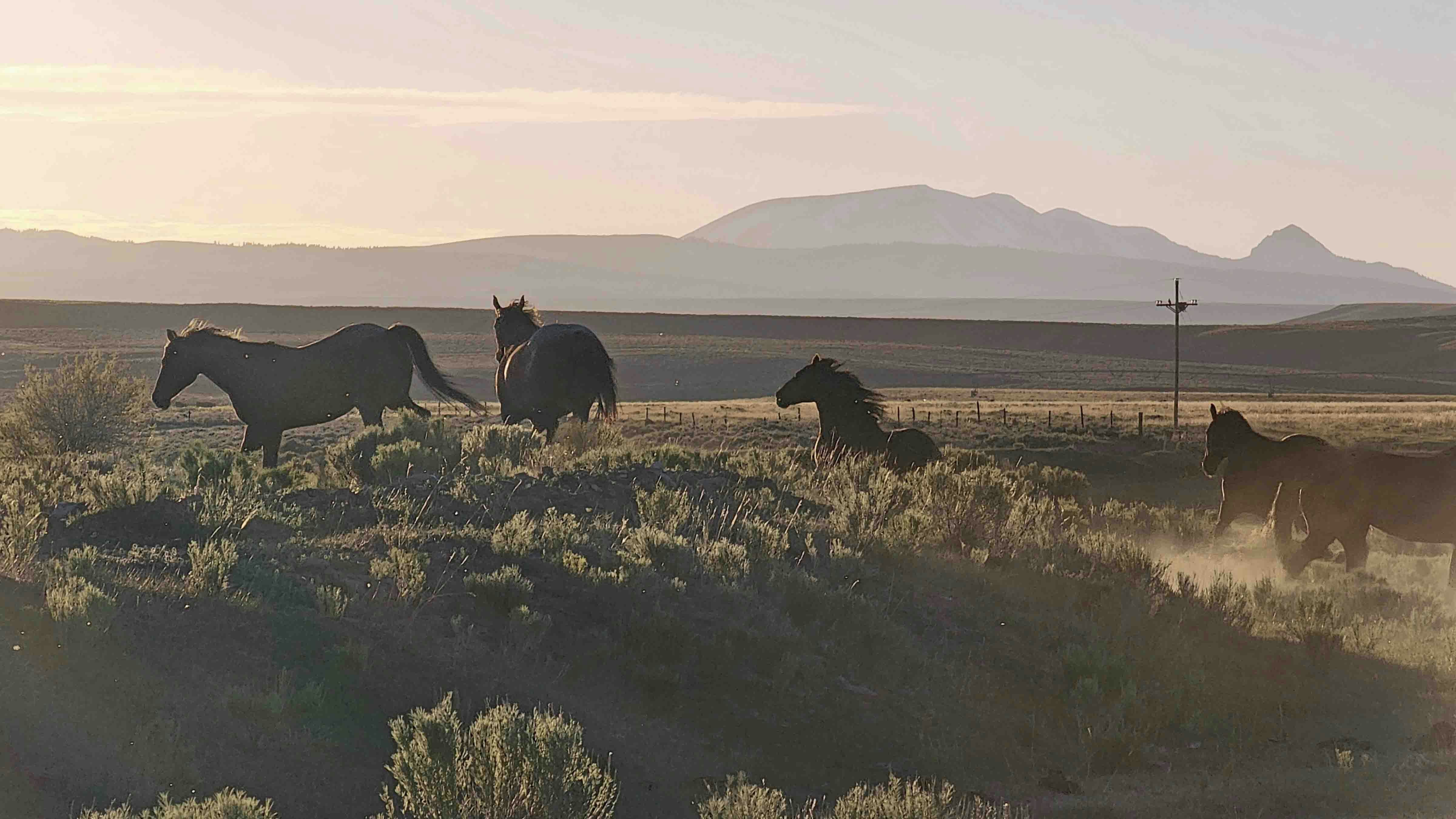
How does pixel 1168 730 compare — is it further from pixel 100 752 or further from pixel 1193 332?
pixel 1193 332

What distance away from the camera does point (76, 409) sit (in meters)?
24.9

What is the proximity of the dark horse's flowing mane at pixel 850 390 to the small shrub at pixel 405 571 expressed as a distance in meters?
9.18

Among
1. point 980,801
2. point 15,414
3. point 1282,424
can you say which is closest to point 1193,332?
point 1282,424

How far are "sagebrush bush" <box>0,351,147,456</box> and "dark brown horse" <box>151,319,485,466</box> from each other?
832cm

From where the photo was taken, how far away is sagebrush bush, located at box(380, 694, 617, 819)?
6.18m

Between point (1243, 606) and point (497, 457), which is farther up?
point (497, 457)

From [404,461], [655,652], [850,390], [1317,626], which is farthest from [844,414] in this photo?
[655,652]

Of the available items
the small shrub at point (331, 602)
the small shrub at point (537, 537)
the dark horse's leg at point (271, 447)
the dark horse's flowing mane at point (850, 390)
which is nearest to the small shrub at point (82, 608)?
the small shrub at point (331, 602)

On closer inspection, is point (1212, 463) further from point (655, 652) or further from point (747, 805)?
point (747, 805)

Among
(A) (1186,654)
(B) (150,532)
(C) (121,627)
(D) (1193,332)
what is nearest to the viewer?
(C) (121,627)

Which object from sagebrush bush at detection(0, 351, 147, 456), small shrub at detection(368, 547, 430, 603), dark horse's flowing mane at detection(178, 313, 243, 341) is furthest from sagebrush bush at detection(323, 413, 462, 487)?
sagebrush bush at detection(0, 351, 147, 456)

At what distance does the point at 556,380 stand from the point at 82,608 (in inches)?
369

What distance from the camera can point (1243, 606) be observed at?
12.9 meters

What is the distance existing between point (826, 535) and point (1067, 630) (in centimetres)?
233
